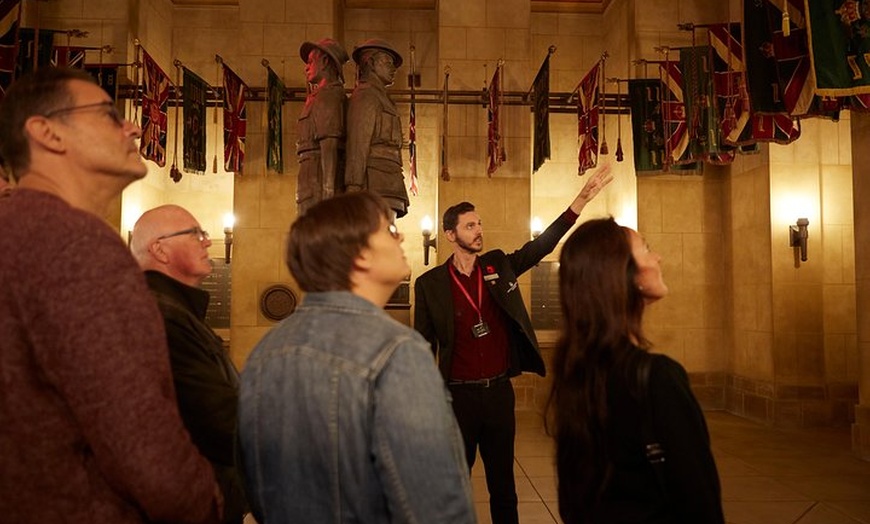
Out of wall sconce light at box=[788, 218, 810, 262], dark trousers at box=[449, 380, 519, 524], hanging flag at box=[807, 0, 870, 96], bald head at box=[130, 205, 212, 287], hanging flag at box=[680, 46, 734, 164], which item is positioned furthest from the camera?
wall sconce light at box=[788, 218, 810, 262]

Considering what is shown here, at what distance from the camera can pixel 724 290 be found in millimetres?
10586

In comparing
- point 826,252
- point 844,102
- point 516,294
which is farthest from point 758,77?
point 826,252

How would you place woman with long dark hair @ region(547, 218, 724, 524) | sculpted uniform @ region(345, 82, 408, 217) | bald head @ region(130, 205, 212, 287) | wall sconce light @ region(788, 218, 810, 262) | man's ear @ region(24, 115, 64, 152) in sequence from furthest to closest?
1. wall sconce light @ region(788, 218, 810, 262)
2. sculpted uniform @ region(345, 82, 408, 217)
3. bald head @ region(130, 205, 212, 287)
4. woman with long dark hair @ region(547, 218, 724, 524)
5. man's ear @ region(24, 115, 64, 152)

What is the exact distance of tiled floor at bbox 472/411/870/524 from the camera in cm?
500

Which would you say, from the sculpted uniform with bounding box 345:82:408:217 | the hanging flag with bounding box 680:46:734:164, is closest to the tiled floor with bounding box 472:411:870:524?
the sculpted uniform with bounding box 345:82:408:217

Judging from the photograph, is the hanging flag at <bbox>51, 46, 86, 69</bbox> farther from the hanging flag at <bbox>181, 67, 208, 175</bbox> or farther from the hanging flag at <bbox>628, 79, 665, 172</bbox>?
the hanging flag at <bbox>628, 79, 665, 172</bbox>

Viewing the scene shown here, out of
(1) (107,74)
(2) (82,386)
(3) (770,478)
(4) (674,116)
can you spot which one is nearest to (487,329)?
(2) (82,386)

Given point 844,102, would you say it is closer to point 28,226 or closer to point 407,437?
point 407,437

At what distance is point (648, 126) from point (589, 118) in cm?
104

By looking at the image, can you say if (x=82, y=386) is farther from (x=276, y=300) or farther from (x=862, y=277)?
(x=276, y=300)

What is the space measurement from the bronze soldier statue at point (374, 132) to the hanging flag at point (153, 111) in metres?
4.27

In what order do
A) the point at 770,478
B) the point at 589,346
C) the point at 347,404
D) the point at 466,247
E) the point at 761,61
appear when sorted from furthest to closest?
1. the point at 770,478
2. the point at 761,61
3. the point at 466,247
4. the point at 589,346
5. the point at 347,404

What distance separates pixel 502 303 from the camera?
405 centimetres

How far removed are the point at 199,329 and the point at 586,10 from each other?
42.0 ft
